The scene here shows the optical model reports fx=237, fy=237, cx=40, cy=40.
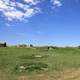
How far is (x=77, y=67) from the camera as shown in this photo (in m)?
19.8

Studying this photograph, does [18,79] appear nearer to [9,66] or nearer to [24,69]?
[24,69]

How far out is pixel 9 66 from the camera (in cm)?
1984

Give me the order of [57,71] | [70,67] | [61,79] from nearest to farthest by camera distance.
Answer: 1. [61,79]
2. [57,71]
3. [70,67]

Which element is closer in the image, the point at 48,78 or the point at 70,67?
the point at 48,78

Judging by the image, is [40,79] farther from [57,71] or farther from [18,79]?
[57,71]

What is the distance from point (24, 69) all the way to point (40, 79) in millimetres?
3432

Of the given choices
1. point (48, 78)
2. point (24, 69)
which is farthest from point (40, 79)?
point (24, 69)

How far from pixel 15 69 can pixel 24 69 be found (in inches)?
27.4

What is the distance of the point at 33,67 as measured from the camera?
1866cm

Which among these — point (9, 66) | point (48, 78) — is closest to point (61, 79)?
point (48, 78)

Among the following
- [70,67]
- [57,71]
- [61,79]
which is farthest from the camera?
[70,67]

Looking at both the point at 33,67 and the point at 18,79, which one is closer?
the point at 18,79

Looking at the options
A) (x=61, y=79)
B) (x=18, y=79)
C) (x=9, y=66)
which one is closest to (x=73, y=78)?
(x=61, y=79)

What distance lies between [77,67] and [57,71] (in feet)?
9.40
